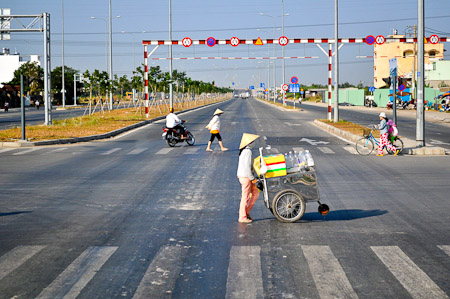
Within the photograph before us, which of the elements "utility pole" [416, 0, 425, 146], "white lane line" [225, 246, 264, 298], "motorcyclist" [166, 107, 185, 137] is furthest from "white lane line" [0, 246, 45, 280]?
"utility pole" [416, 0, 425, 146]

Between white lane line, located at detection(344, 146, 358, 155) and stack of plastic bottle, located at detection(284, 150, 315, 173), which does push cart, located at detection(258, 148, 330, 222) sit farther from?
white lane line, located at detection(344, 146, 358, 155)

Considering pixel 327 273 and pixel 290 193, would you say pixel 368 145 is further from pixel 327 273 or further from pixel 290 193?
pixel 327 273

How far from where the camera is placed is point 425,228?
9.16m

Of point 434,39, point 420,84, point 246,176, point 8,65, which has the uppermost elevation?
point 8,65

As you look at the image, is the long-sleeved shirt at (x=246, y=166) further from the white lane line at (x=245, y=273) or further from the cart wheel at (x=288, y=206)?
the white lane line at (x=245, y=273)

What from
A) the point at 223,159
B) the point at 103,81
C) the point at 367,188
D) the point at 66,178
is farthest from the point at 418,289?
the point at 103,81

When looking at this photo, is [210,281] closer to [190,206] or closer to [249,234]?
[249,234]

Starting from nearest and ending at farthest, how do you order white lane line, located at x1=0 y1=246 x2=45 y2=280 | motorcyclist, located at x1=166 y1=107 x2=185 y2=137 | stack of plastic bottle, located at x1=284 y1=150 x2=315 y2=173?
white lane line, located at x1=0 y1=246 x2=45 y2=280
stack of plastic bottle, located at x1=284 y1=150 x2=315 y2=173
motorcyclist, located at x1=166 y1=107 x2=185 y2=137

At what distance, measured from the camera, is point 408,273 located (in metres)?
6.72

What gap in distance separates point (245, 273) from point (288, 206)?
3029 millimetres

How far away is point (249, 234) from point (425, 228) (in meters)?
2.65

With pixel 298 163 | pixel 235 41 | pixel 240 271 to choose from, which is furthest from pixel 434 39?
pixel 240 271

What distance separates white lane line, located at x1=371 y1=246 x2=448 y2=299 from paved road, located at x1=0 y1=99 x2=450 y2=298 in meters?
0.02

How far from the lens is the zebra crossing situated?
6055 millimetres
